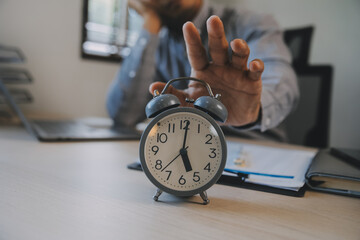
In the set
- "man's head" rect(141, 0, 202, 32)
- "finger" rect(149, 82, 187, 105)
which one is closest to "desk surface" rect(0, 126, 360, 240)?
"finger" rect(149, 82, 187, 105)

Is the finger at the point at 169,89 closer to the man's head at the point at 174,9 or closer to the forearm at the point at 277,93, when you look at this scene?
the forearm at the point at 277,93

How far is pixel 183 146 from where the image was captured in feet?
1.51

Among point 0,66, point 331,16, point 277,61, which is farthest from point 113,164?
point 331,16

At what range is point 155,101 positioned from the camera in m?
0.46

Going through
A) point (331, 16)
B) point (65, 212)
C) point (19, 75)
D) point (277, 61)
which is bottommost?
point (19, 75)

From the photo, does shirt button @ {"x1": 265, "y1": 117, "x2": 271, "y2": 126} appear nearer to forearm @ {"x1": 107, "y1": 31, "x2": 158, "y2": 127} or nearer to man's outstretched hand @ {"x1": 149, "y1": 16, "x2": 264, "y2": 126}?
man's outstretched hand @ {"x1": 149, "y1": 16, "x2": 264, "y2": 126}

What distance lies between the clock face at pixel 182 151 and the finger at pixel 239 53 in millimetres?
120

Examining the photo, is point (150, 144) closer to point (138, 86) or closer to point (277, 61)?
point (277, 61)

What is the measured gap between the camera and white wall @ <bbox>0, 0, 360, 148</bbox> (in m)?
1.64

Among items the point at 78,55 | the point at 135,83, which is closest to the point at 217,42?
the point at 135,83

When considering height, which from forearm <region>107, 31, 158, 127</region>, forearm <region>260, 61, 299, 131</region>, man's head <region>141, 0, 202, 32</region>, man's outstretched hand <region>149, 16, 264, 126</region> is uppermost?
man's head <region>141, 0, 202, 32</region>

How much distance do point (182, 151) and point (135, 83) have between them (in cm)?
113

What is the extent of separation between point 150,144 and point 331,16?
1.80 metres

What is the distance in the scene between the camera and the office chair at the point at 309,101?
1.58m
